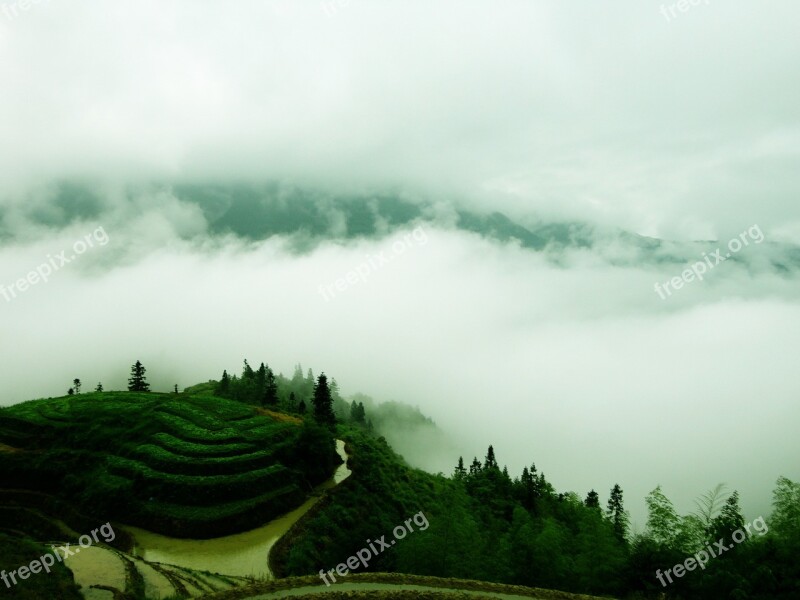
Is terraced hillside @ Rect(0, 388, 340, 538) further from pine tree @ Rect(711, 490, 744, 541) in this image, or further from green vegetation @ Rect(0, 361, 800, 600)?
pine tree @ Rect(711, 490, 744, 541)

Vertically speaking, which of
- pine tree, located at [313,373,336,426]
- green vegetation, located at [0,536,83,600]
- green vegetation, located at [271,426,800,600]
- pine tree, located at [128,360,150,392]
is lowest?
green vegetation, located at [271,426,800,600]

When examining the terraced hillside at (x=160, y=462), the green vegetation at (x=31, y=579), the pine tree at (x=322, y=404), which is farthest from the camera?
the pine tree at (x=322, y=404)

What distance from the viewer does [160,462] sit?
2234 inches

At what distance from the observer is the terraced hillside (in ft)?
170

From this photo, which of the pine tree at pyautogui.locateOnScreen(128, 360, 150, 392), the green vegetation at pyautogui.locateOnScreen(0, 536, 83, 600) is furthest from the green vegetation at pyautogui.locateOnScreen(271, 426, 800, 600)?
the pine tree at pyautogui.locateOnScreen(128, 360, 150, 392)

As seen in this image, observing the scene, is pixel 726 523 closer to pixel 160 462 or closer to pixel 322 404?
pixel 160 462

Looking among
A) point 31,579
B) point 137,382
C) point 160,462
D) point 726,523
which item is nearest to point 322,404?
point 160,462

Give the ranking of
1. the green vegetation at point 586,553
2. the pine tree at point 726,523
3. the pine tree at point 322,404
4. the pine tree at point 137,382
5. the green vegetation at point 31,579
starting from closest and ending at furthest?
the green vegetation at point 31,579, the green vegetation at point 586,553, the pine tree at point 726,523, the pine tree at point 322,404, the pine tree at point 137,382

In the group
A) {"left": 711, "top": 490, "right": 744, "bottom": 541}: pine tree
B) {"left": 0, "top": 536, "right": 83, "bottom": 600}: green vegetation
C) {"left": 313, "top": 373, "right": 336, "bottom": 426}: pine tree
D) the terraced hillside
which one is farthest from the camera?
{"left": 313, "top": 373, "right": 336, "bottom": 426}: pine tree

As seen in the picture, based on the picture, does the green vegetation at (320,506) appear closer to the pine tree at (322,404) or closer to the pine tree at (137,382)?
the pine tree at (322,404)

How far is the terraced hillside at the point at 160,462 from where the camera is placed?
51.9 metres

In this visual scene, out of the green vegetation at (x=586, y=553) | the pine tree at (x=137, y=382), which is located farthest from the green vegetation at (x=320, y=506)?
the pine tree at (x=137, y=382)

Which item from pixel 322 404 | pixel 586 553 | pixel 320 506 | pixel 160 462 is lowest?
pixel 586 553

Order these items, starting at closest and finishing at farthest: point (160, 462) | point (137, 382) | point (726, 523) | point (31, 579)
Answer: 1. point (31, 579)
2. point (726, 523)
3. point (160, 462)
4. point (137, 382)
